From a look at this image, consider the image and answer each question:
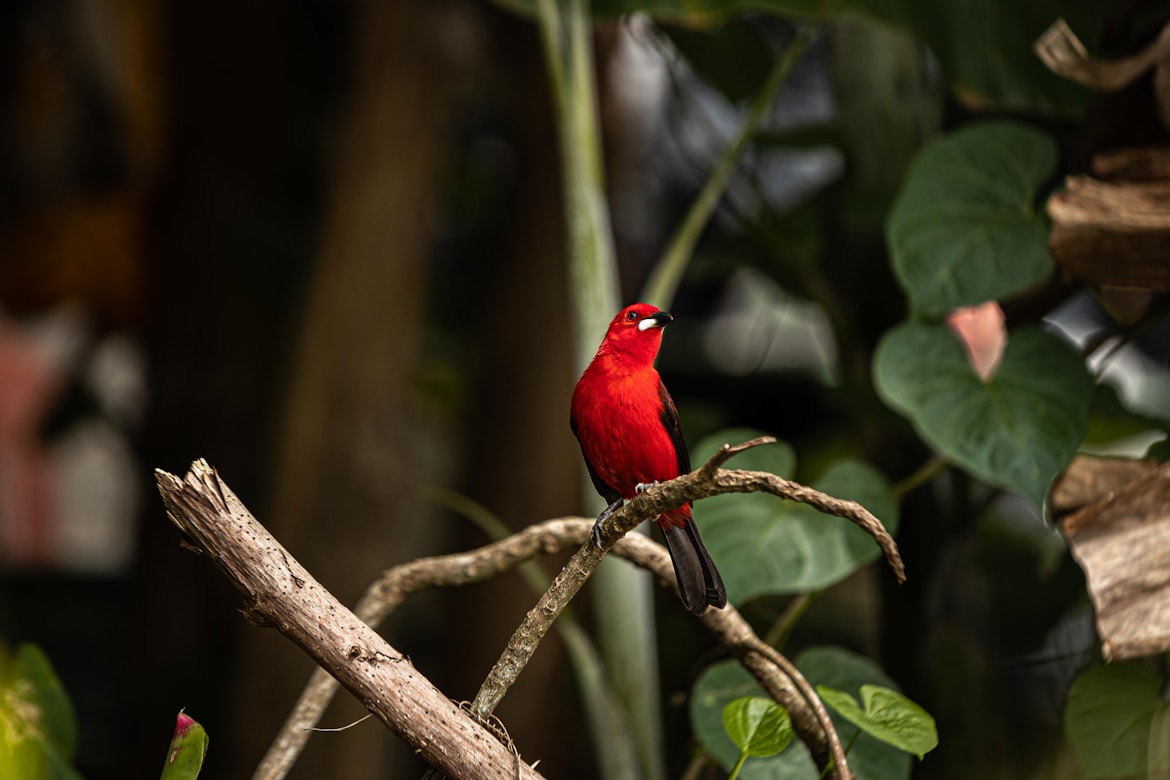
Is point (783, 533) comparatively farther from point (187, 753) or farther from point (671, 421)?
point (187, 753)

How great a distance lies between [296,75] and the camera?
8.00ft

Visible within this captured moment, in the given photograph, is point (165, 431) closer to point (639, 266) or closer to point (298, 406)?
point (298, 406)

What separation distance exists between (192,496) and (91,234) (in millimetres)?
1938

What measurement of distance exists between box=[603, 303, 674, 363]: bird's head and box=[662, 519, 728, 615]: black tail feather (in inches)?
3.2

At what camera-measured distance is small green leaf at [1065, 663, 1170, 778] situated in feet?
2.24

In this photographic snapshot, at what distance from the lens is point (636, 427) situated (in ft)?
1.60

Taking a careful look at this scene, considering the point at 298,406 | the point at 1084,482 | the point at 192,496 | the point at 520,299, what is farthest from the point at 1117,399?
the point at 520,299

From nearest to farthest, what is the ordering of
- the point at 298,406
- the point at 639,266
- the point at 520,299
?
the point at 298,406
the point at 520,299
the point at 639,266

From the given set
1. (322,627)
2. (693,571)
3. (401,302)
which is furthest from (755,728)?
(401,302)

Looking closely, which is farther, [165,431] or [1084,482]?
[165,431]

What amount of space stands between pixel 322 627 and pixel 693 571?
0.53 ft

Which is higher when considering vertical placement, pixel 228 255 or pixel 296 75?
pixel 296 75

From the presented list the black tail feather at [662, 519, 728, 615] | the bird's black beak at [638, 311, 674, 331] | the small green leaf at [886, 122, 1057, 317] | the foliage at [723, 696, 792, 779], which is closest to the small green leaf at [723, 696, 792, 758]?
the foliage at [723, 696, 792, 779]

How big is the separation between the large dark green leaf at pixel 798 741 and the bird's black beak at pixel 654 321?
13.6 inches
